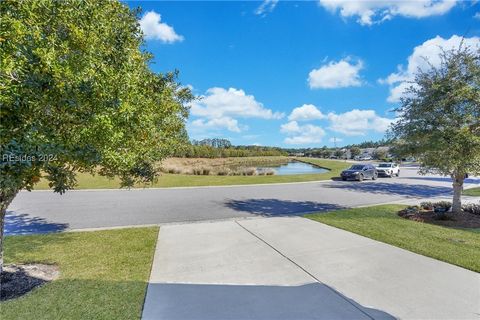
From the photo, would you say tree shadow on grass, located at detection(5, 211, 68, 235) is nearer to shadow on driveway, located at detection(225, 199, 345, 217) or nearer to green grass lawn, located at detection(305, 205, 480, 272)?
shadow on driveway, located at detection(225, 199, 345, 217)

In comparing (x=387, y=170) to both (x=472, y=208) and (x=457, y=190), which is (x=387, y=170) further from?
(x=457, y=190)

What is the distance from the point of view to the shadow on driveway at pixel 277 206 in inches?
407

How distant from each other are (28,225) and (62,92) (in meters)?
7.19

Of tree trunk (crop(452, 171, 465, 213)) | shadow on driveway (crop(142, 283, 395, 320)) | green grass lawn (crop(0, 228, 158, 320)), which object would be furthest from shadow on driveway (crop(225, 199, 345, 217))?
shadow on driveway (crop(142, 283, 395, 320))

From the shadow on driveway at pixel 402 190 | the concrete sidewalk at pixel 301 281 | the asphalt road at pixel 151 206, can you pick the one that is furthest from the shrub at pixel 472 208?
the concrete sidewalk at pixel 301 281

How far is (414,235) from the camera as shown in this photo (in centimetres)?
706

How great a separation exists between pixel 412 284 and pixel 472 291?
2.59ft

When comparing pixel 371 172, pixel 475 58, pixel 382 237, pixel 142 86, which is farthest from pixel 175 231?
pixel 371 172

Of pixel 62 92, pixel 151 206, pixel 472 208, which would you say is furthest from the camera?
pixel 151 206

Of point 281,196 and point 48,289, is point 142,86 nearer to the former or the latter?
point 48,289

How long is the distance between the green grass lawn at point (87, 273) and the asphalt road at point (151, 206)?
142 cm

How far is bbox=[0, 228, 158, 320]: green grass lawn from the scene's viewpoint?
3.54 metres

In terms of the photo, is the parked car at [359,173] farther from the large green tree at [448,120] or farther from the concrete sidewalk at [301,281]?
the concrete sidewalk at [301,281]

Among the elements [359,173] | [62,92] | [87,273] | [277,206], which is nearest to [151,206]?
[277,206]
